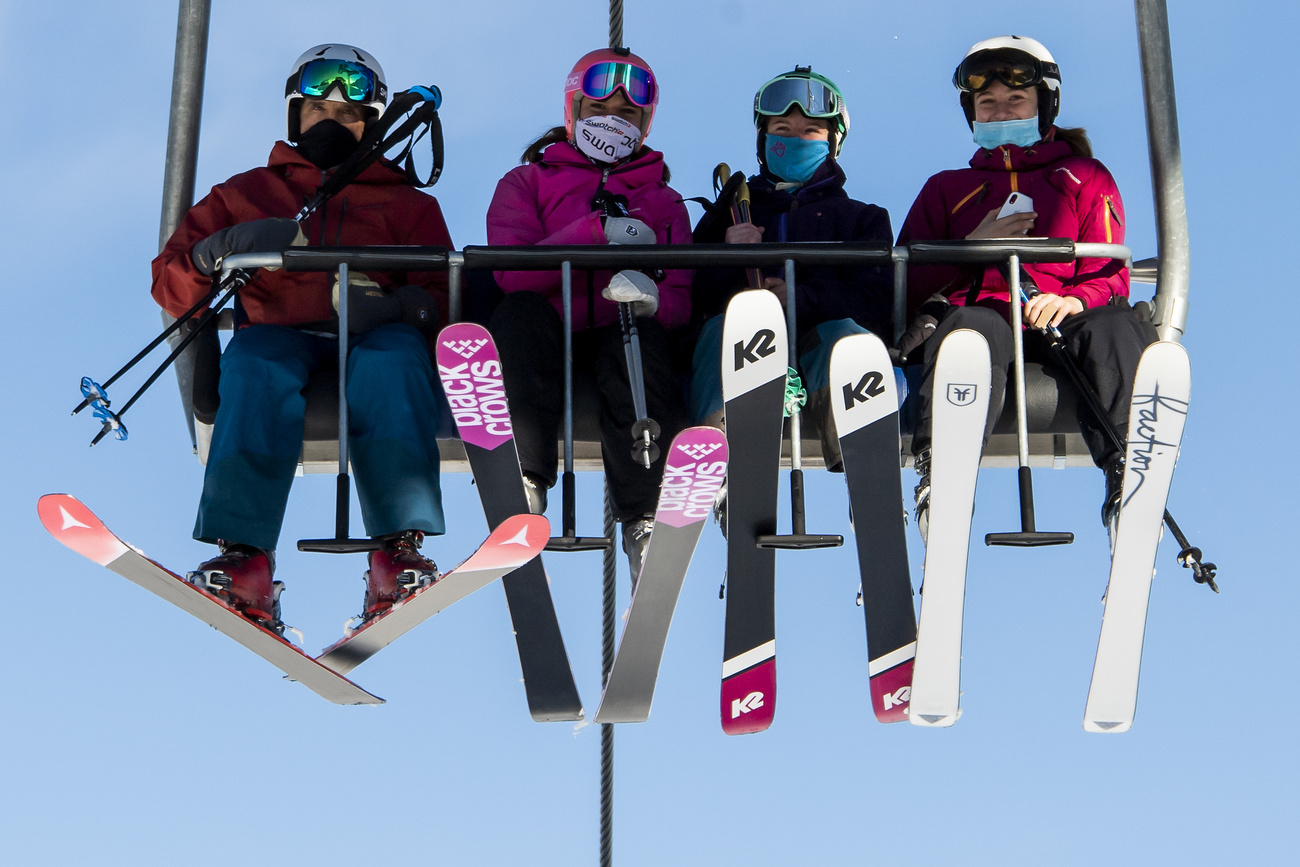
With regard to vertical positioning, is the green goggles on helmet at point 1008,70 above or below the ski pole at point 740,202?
above

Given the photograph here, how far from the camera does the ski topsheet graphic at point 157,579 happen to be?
4820 mm

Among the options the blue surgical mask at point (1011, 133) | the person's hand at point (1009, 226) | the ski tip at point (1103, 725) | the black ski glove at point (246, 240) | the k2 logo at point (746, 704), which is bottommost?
the ski tip at point (1103, 725)

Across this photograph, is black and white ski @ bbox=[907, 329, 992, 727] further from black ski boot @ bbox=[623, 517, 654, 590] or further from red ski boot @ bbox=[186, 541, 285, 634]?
red ski boot @ bbox=[186, 541, 285, 634]

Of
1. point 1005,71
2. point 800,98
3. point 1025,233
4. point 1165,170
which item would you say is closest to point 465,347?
point 800,98

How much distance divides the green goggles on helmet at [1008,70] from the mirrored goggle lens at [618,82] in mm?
1026

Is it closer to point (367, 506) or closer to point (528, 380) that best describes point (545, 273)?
point (528, 380)

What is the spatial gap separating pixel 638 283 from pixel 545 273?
40 centimetres

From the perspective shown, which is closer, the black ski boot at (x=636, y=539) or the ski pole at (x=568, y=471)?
the ski pole at (x=568, y=471)

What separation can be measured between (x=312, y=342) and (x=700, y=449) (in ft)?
4.03

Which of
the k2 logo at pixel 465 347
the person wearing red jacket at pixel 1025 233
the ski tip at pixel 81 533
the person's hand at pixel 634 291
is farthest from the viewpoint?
the person wearing red jacket at pixel 1025 233

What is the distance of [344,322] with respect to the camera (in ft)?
17.2

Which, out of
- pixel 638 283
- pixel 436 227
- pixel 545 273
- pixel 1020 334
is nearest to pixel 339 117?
pixel 436 227

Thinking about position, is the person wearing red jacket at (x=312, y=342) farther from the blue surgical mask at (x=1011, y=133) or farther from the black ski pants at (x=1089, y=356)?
the blue surgical mask at (x=1011, y=133)

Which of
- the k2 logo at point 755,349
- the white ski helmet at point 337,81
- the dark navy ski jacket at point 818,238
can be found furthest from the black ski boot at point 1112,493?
the white ski helmet at point 337,81
